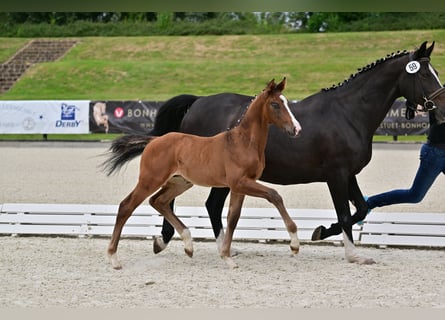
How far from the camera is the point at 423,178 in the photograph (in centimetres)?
718

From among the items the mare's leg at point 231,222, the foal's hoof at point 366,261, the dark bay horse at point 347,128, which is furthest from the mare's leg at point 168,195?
the foal's hoof at point 366,261

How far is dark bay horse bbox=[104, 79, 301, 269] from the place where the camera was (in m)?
6.24

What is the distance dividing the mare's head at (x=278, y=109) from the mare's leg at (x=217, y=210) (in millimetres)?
1494

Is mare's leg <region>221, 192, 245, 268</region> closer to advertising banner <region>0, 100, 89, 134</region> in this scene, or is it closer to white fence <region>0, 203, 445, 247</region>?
white fence <region>0, 203, 445, 247</region>

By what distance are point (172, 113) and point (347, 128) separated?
207 centimetres

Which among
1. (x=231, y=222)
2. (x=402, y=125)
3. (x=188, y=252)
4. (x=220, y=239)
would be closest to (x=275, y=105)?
(x=231, y=222)

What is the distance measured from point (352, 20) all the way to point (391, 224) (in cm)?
3568

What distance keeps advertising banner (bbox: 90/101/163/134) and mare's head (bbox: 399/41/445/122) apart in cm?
1703

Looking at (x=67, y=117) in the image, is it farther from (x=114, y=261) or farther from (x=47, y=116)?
(x=114, y=261)

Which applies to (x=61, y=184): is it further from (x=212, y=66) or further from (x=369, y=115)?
(x=212, y=66)

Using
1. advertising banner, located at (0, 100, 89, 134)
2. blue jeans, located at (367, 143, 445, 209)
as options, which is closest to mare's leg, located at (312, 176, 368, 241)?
blue jeans, located at (367, 143, 445, 209)

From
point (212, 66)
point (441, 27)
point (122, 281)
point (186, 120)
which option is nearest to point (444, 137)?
point (186, 120)

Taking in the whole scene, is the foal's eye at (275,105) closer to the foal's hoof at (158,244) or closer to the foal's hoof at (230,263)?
the foal's hoof at (230,263)

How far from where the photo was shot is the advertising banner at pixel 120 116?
23359 mm
